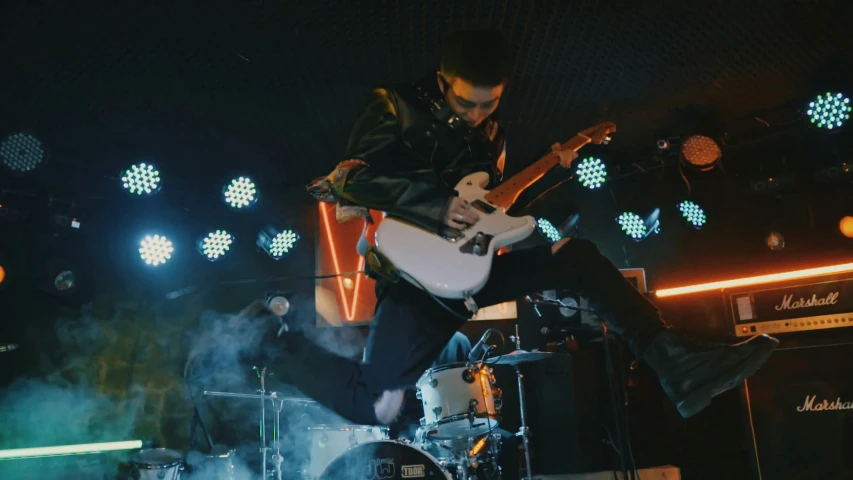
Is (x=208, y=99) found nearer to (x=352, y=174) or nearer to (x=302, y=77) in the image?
(x=302, y=77)

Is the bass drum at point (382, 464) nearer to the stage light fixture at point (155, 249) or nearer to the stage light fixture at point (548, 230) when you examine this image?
the stage light fixture at point (155, 249)

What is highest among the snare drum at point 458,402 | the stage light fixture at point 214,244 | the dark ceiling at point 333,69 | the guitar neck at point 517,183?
the dark ceiling at point 333,69

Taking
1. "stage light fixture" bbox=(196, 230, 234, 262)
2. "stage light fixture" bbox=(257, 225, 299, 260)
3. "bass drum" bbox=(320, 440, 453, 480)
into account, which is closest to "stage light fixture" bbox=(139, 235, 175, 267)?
"stage light fixture" bbox=(196, 230, 234, 262)

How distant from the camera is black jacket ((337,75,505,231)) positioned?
2.64 meters

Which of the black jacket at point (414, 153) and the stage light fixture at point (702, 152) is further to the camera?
the stage light fixture at point (702, 152)

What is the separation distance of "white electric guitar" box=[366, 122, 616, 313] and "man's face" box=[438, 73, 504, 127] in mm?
314

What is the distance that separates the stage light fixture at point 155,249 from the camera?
5723mm

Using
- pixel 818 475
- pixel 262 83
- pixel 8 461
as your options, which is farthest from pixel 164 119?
pixel 818 475

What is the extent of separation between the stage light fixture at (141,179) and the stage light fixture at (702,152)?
15.4 ft

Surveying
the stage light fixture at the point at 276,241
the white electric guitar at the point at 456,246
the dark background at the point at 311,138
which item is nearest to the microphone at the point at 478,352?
the dark background at the point at 311,138

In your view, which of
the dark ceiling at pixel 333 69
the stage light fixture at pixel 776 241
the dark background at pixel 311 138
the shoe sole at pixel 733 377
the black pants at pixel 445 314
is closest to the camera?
the shoe sole at pixel 733 377

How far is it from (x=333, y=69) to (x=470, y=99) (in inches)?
90.8

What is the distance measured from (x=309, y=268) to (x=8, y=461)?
2910 mm

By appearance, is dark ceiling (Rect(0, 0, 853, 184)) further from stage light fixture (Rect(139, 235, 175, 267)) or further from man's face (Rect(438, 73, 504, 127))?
man's face (Rect(438, 73, 504, 127))
